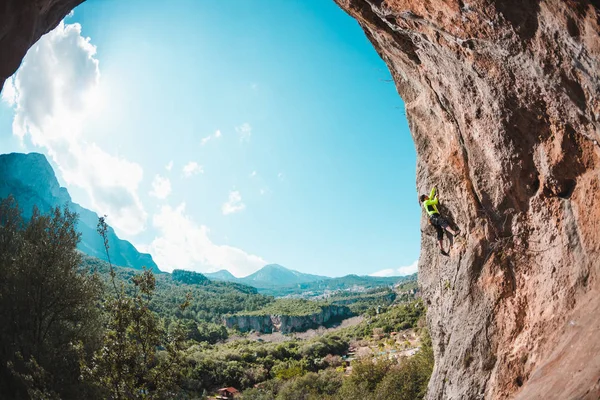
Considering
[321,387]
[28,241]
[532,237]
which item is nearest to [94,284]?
[28,241]

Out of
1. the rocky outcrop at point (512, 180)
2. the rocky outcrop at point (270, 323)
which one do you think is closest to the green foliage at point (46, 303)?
the rocky outcrop at point (512, 180)

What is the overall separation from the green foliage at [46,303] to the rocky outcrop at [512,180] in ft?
55.3

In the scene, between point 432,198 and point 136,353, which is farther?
point 432,198

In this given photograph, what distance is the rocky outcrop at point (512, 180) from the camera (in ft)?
20.8

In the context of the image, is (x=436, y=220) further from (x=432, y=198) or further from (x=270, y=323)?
(x=270, y=323)

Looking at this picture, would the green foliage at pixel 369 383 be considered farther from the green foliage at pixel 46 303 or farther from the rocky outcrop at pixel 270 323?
the rocky outcrop at pixel 270 323

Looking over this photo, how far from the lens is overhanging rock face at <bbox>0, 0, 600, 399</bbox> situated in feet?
20.9

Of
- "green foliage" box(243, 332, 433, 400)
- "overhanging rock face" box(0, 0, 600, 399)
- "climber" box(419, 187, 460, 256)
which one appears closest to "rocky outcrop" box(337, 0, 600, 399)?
"overhanging rock face" box(0, 0, 600, 399)

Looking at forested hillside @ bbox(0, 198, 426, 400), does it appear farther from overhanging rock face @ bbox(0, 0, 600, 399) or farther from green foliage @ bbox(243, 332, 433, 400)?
overhanging rock face @ bbox(0, 0, 600, 399)

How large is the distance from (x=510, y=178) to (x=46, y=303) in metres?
21.3

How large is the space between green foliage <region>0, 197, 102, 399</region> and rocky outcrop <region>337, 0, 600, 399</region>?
16861 millimetres

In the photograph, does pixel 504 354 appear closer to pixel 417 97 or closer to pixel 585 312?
pixel 585 312

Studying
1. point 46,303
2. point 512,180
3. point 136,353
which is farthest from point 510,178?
point 46,303

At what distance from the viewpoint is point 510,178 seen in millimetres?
9094
